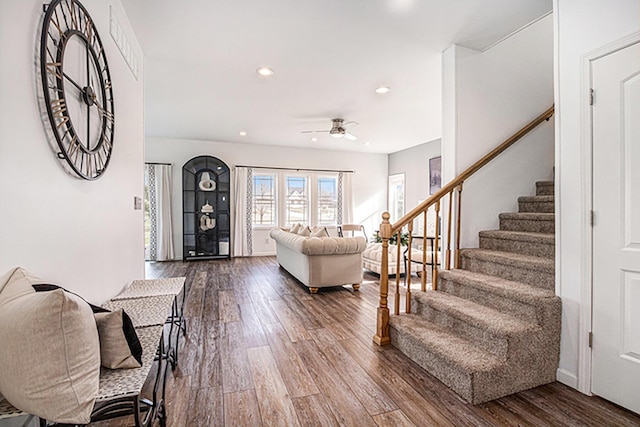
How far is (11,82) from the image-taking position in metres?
1.10

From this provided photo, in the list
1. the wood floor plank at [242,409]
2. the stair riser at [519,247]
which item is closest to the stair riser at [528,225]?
the stair riser at [519,247]

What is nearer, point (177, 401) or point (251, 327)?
point (177, 401)

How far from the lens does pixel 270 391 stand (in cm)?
198

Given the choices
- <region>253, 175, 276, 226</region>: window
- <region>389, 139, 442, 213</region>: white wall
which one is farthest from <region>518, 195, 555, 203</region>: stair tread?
<region>253, 175, 276, 226</region>: window

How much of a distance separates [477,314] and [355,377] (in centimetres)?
98

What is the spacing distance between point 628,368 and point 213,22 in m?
3.72

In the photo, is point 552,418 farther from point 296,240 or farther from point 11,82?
point 296,240

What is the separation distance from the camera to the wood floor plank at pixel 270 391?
1726 millimetres

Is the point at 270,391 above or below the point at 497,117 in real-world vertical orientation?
below

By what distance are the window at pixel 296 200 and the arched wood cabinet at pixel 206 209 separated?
147 centimetres

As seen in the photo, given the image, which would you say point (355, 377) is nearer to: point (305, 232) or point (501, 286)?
point (501, 286)

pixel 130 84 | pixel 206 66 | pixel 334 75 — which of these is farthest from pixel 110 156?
pixel 334 75

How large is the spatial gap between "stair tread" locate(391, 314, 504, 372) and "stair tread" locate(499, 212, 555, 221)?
54.4 inches

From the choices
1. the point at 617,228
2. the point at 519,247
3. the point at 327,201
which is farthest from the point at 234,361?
the point at 327,201
